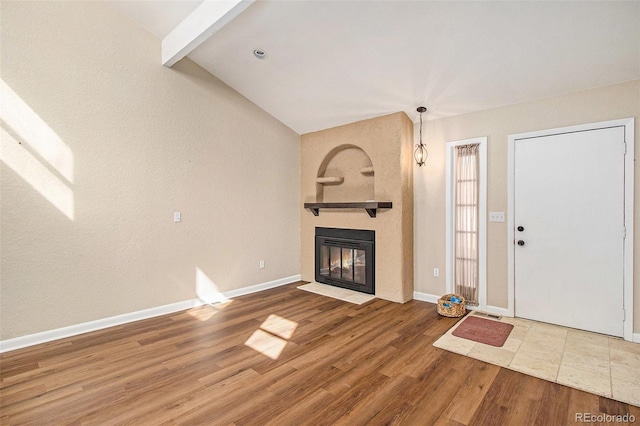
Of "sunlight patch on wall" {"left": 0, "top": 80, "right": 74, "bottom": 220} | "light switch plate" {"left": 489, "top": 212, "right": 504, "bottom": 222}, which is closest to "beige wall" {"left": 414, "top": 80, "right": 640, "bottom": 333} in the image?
"light switch plate" {"left": 489, "top": 212, "right": 504, "bottom": 222}

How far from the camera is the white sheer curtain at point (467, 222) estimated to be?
393cm

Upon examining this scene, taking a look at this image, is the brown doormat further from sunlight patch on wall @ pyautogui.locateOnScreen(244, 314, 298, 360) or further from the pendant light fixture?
the pendant light fixture

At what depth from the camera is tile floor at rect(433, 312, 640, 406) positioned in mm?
2279

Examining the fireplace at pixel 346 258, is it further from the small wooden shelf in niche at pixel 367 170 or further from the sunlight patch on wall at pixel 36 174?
the sunlight patch on wall at pixel 36 174

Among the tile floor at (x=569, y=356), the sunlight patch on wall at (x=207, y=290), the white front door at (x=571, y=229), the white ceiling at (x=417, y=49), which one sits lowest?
the tile floor at (x=569, y=356)

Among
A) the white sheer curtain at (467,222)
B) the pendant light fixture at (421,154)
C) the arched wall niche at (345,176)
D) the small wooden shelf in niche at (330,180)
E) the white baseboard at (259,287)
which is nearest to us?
the white sheer curtain at (467,222)

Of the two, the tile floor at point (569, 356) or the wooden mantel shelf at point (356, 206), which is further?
the wooden mantel shelf at point (356, 206)

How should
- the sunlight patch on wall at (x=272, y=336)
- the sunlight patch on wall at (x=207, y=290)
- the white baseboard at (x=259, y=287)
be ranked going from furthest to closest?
the white baseboard at (x=259, y=287)
the sunlight patch on wall at (x=207, y=290)
the sunlight patch on wall at (x=272, y=336)

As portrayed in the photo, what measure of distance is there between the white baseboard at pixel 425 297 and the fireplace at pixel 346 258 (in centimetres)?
61

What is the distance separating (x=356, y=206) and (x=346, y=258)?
93 centimetres

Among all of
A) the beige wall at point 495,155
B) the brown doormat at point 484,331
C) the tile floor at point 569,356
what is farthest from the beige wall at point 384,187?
the tile floor at point 569,356

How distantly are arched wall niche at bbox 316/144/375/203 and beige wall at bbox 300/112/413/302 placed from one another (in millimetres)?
16

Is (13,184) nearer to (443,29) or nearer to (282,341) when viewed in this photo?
(282,341)

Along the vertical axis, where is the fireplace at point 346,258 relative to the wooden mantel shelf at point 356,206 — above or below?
below
